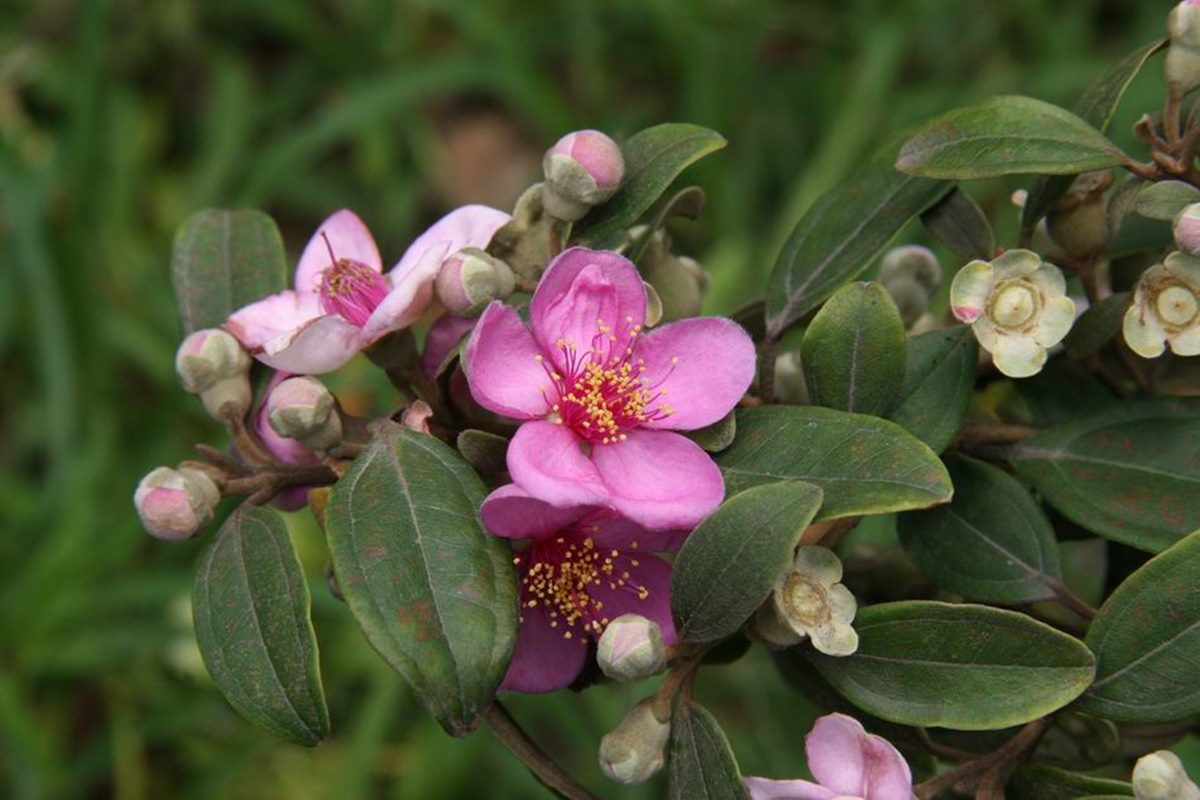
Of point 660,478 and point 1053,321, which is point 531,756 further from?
point 1053,321

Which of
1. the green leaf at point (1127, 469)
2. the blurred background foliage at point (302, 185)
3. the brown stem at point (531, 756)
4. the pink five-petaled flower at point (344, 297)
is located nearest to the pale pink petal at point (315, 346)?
the pink five-petaled flower at point (344, 297)

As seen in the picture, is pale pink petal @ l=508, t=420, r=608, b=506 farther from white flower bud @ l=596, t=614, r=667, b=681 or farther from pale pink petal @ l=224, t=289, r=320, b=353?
pale pink petal @ l=224, t=289, r=320, b=353

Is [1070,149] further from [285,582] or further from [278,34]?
[278,34]

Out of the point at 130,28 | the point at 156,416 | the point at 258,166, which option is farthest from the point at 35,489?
the point at 130,28

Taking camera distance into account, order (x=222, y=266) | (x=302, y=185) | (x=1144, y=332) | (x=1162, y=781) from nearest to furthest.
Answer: (x=1162, y=781), (x=1144, y=332), (x=222, y=266), (x=302, y=185)

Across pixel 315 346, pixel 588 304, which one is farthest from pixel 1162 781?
pixel 315 346

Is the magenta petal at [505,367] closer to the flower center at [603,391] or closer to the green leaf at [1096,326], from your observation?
the flower center at [603,391]
